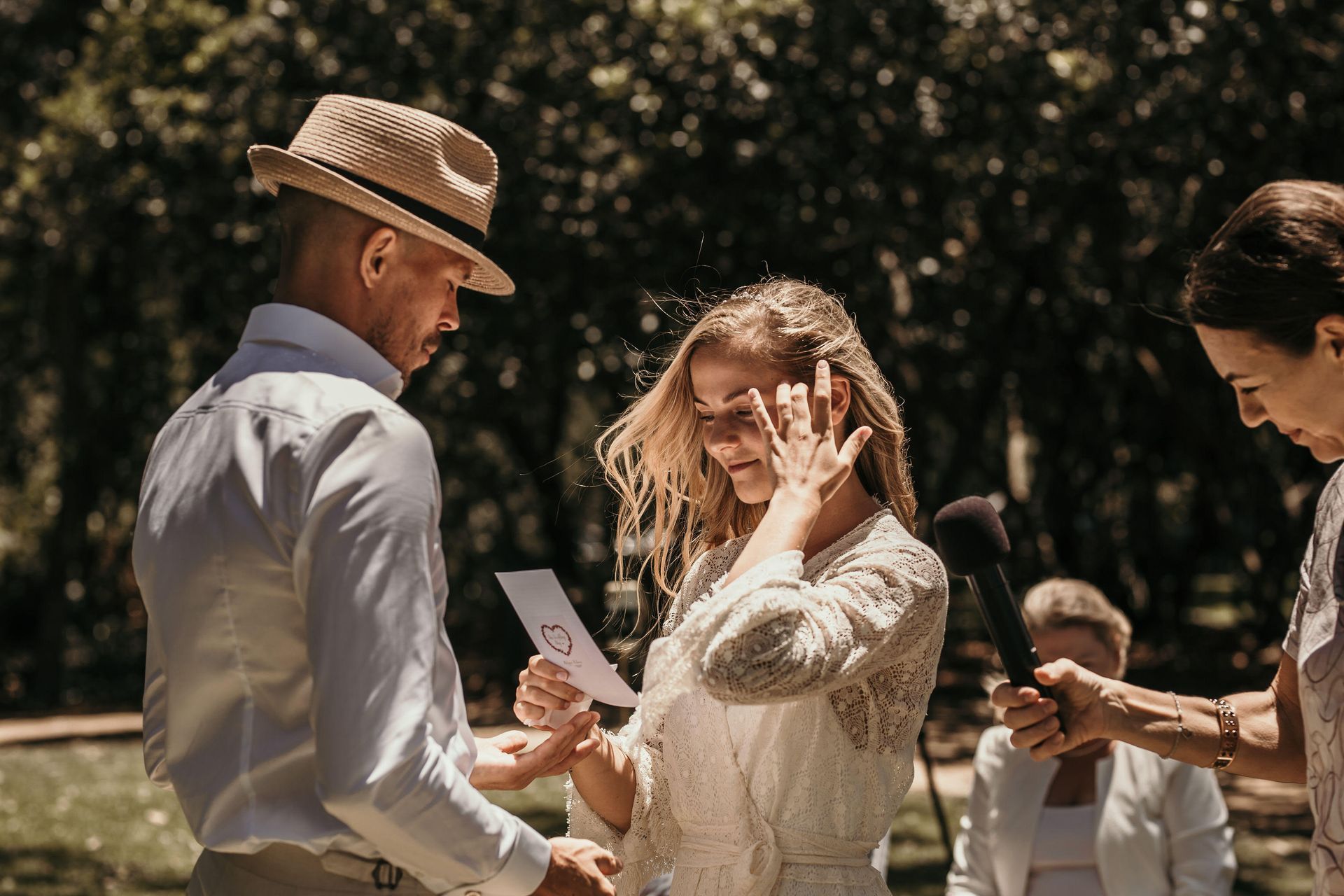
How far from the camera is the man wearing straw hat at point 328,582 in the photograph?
2.12m

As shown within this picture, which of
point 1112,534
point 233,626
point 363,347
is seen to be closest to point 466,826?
point 233,626

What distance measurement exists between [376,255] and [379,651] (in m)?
0.71

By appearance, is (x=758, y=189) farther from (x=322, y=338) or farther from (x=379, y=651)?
(x=379, y=651)

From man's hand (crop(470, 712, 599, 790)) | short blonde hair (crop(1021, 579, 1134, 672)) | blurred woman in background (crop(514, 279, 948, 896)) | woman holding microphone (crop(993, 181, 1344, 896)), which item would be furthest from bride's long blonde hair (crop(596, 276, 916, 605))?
short blonde hair (crop(1021, 579, 1134, 672))

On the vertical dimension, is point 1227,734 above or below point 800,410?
below

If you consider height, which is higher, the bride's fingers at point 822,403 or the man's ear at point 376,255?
the man's ear at point 376,255

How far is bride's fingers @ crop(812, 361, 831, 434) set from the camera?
110 inches

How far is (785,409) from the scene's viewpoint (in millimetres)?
2775

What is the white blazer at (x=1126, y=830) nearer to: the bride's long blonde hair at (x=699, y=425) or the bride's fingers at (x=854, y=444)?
the bride's long blonde hair at (x=699, y=425)

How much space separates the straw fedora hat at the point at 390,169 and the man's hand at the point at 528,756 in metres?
0.95

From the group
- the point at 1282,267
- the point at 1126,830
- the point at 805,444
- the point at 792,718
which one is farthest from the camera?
the point at 1126,830

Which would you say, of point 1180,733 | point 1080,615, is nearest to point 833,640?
point 1180,733

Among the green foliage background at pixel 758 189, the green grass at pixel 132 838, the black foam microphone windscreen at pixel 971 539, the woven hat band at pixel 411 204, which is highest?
the woven hat band at pixel 411 204

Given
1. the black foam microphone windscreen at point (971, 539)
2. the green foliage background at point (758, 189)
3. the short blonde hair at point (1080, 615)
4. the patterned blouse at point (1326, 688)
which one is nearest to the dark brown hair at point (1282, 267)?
the patterned blouse at point (1326, 688)
